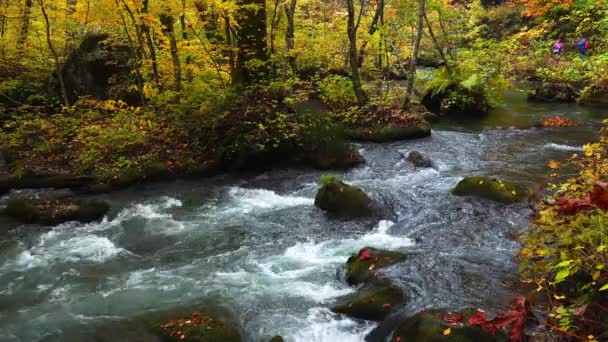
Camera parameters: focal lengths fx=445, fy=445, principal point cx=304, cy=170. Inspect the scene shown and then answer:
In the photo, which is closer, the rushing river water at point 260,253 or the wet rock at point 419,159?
the rushing river water at point 260,253

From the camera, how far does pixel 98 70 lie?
573 inches

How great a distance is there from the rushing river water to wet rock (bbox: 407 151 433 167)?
0.24 metres

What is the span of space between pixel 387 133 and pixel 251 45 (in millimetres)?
4666

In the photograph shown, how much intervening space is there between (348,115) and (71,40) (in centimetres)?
1123

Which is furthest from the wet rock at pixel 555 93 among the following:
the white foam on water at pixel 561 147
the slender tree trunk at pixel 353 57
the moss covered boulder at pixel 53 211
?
the moss covered boulder at pixel 53 211

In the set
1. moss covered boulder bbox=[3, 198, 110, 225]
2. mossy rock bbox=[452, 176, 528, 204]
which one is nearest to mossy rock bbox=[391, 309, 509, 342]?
mossy rock bbox=[452, 176, 528, 204]

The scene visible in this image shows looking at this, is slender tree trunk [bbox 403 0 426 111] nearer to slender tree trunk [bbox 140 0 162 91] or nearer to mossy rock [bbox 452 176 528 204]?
mossy rock [bbox 452 176 528 204]

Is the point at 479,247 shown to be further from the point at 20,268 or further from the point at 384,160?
the point at 20,268

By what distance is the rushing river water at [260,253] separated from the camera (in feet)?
17.9

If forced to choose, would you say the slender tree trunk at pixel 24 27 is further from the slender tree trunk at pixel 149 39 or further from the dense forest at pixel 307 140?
the slender tree trunk at pixel 149 39

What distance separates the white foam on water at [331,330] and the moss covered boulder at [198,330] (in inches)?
27.7

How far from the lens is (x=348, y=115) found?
1367 centimetres

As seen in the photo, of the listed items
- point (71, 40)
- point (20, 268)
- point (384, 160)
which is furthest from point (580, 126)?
point (71, 40)

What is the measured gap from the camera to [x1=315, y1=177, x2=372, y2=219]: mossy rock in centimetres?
819
